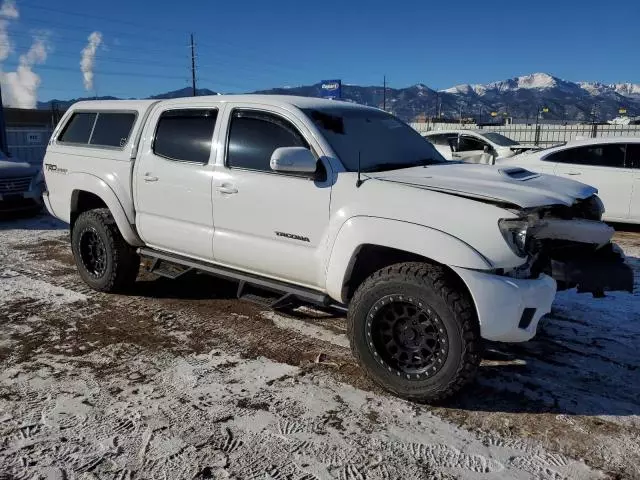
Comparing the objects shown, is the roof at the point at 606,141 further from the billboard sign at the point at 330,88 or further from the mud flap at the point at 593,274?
the billboard sign at the point at 330,88

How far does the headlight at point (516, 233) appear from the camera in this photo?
120 inches

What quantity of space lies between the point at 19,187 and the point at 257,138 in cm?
775

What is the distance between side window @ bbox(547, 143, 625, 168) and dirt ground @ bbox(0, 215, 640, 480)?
438 cm

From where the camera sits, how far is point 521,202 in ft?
10.3

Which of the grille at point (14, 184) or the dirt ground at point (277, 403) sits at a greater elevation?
the grille at point (14, 184)

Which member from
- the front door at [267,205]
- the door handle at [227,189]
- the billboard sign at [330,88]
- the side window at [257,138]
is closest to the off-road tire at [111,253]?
the front door at [267,205]

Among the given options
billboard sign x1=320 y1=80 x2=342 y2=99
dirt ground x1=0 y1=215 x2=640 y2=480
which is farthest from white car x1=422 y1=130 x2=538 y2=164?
billboard sign x1=320 y1=80 x2=342 y2=99

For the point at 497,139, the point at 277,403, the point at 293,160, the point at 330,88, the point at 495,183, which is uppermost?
the point at 330,88

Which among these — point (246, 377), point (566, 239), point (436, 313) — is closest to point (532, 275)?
point (566, 239)

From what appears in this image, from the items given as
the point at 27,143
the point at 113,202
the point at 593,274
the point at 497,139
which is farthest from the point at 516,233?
the point at 27,143

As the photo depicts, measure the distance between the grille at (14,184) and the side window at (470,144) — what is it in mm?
9453

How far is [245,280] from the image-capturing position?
4.29 m

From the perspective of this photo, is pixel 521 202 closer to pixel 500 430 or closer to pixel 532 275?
pixel 532 275

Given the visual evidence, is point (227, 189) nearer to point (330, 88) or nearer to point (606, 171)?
point (606, 171)
